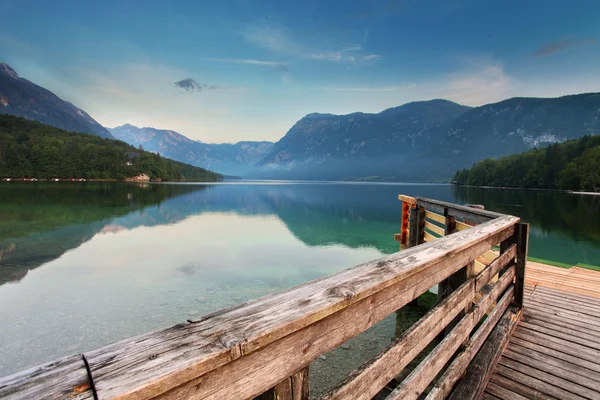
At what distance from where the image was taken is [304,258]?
1493 cm

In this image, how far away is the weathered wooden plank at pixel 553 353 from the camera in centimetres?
369

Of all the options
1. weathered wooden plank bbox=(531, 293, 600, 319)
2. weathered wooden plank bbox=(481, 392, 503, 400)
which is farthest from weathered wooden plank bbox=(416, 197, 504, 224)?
weathered wooden plank bbox=(481, 392, 503, 400)

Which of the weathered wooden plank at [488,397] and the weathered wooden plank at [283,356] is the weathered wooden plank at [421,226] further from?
the weathered wooden plank at [283,356]

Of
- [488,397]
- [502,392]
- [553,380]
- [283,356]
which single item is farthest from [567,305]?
[283,356]

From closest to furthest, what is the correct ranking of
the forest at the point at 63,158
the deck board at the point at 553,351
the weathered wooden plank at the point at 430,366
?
the weathered wooden plank at the point at 430,366, the deck board at the point at 553,351, the forest at the point at 63,158

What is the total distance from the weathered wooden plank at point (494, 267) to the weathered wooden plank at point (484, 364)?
2.61ft

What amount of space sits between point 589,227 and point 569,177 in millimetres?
67268

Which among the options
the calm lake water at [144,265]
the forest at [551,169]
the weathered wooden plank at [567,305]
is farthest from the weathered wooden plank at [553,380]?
the forest at [551,169]

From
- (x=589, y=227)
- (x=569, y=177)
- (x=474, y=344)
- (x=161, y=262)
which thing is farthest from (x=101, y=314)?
(x=569, y=177)

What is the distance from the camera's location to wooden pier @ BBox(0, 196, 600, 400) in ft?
3.13

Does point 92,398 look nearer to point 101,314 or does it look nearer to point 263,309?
point 263,309

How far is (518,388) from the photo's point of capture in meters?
3.36

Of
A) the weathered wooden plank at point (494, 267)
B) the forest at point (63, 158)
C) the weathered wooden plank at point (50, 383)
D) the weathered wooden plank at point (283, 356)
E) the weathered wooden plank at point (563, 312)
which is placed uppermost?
the forest at point (63, 158)

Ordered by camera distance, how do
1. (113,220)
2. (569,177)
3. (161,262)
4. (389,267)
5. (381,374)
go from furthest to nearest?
(569,177), (113,220), (161,262), (389,267), (381,374)
